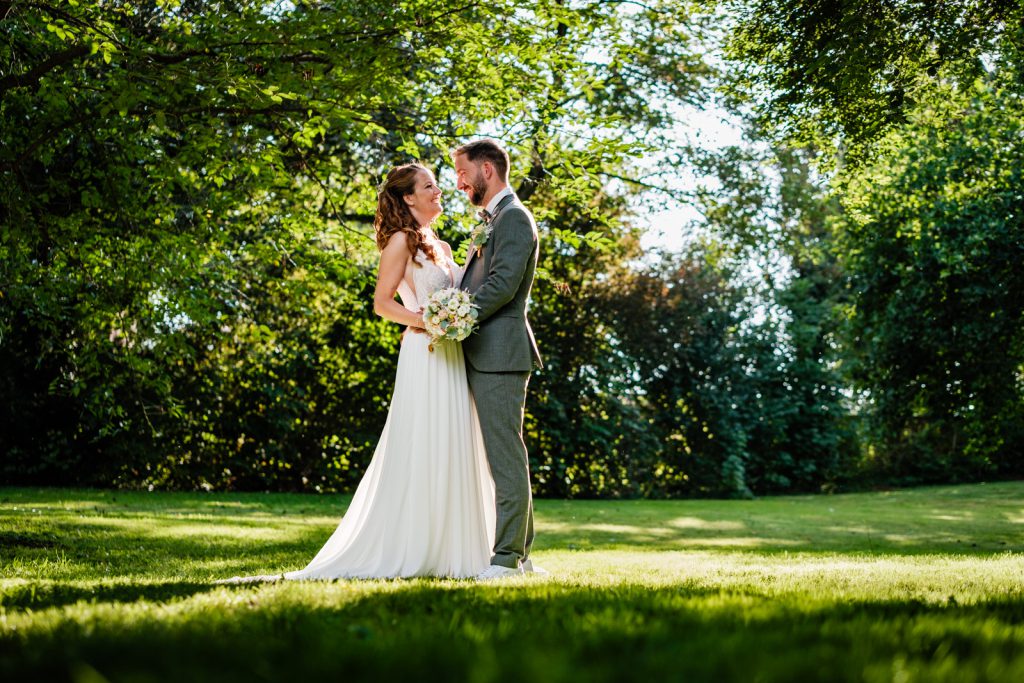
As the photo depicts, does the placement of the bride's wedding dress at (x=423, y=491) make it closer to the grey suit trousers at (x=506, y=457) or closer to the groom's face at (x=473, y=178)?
the grey suit trousers at (x=506, y=457)

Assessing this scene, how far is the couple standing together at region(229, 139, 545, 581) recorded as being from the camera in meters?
5.27

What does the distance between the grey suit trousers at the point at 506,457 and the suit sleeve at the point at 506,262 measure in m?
0.42

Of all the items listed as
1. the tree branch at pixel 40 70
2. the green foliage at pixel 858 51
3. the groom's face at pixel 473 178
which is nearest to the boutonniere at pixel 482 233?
the groom's face at pixel 473 178

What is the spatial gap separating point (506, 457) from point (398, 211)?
1.74 metres

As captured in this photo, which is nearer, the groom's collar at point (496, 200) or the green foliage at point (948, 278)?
the groom's collar at point (496, 200)

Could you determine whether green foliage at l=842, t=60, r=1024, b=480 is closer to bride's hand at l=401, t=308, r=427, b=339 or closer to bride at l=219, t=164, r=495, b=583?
bride at l=219, t=164, r=495, b=583

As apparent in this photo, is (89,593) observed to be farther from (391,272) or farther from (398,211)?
(398,211)

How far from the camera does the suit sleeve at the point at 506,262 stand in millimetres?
5320

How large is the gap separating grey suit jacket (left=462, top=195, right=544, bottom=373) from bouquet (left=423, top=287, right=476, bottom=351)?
0.10 metres

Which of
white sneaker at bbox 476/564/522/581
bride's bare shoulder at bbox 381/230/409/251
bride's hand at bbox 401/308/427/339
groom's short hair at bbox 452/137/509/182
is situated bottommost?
white sneaker at bbox 476/564/522/581

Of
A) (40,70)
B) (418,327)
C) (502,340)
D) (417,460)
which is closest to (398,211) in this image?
(418,327)

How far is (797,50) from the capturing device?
8500mm

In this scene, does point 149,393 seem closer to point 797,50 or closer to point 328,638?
point 797,50

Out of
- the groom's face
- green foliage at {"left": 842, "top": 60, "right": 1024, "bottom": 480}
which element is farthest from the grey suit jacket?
green foliage at {"left": 842, "top": 60, "right": 1024, "bottom": 480}
